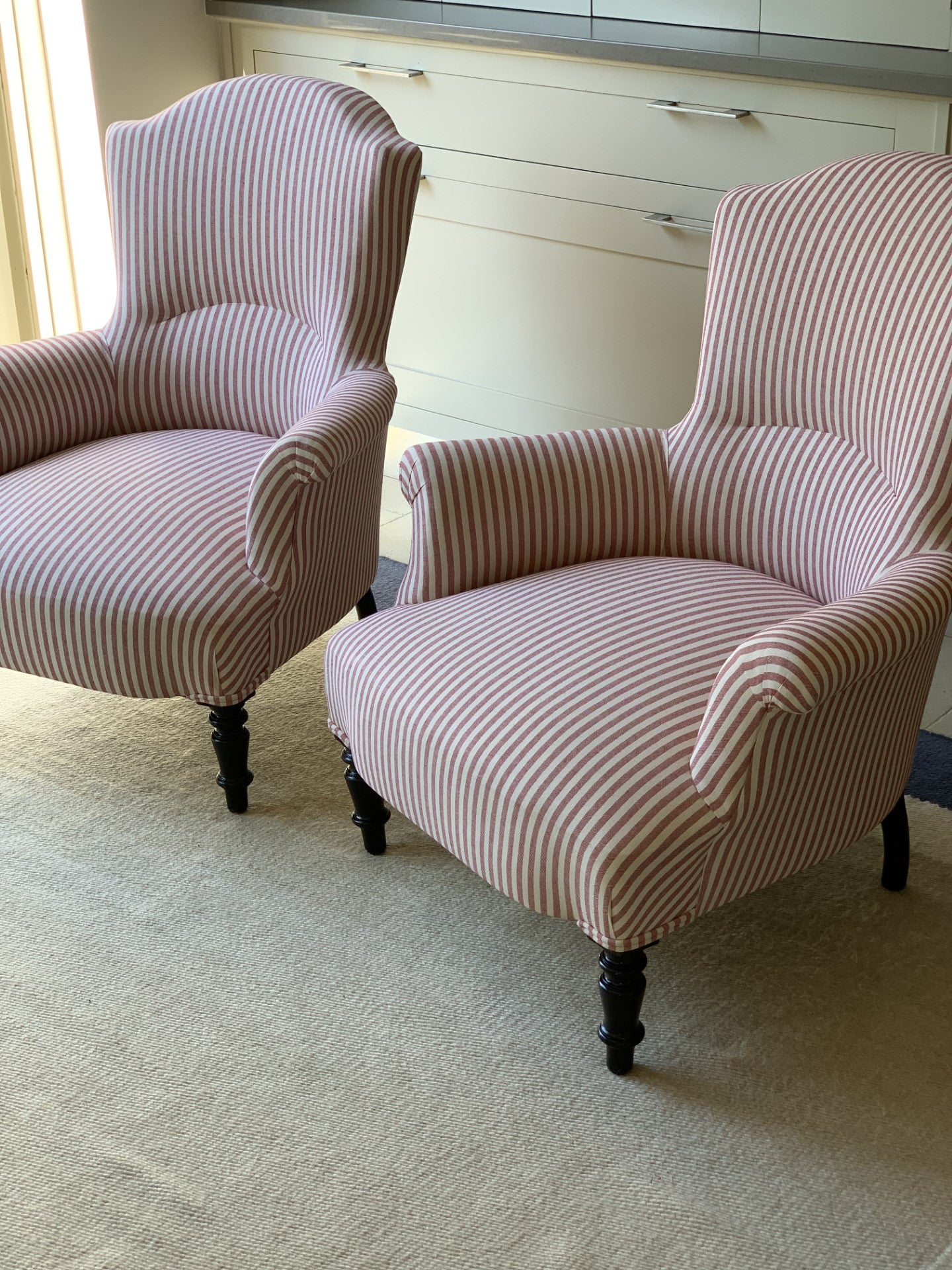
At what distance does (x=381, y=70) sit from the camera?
9.30 ft

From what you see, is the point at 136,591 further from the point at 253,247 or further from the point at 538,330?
the point at 538,330

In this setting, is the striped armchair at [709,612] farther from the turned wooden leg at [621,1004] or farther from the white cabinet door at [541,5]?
the white cabinet door at [541,5]

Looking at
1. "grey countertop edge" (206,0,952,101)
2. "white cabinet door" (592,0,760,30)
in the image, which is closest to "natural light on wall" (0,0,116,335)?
"grey countertop edge" (206,0,952,101)

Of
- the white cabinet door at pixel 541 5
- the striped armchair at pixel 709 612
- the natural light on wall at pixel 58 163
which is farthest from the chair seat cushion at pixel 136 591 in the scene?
the natural light on wall at pixel 58 163

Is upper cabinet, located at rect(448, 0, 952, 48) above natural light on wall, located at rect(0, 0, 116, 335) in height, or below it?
above

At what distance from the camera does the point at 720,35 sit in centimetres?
249

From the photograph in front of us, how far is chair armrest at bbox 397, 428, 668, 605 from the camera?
5.92ft

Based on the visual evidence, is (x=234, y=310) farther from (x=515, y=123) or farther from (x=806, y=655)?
(x=806, y=655)

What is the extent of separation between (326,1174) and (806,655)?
0.72 meters

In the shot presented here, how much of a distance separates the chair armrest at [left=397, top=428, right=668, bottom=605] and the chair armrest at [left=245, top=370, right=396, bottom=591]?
13 centimetres

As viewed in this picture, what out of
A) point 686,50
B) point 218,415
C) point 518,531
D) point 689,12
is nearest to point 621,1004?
point 518,531

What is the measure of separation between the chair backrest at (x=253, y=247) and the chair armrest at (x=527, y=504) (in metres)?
0.43

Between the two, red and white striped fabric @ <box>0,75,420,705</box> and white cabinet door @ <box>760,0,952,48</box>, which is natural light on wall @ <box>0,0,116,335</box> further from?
white cabinet door @ <box>760,0,952,48</box>

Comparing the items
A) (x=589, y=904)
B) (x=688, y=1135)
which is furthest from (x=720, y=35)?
(x=688, y=1135)
